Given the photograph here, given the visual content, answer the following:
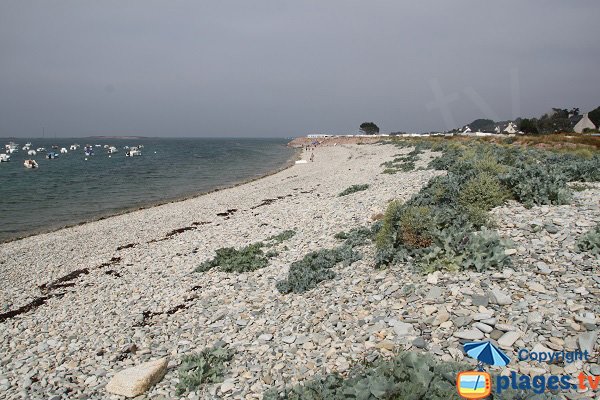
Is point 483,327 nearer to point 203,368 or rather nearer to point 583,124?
point 203,368

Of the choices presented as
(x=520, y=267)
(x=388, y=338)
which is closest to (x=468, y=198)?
(x=520, y=267)

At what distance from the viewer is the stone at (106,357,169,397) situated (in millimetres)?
6301

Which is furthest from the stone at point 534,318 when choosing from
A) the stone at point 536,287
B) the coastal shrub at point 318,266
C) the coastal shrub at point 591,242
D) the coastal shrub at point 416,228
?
the coastal shrub at point 318,266

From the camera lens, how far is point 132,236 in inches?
836

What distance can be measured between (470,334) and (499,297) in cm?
116

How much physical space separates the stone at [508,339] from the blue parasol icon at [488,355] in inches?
8.9

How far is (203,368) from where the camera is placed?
21.1 feet

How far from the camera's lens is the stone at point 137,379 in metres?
6.30

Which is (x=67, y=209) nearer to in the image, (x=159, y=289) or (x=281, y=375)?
(x=159, y=289)

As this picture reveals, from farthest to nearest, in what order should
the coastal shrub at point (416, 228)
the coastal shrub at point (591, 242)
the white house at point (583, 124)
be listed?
the white house at point (583, 124) < the coastal shrub at point (416, 228) < the coastal shrub at point (591, 242)

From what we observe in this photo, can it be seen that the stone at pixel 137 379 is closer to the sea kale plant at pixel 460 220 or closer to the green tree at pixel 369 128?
the sea kale plant at pixel 460 220

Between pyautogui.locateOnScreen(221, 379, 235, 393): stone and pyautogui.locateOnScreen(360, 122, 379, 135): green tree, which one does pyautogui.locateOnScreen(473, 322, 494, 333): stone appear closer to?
pyautogui.locateOnScreen(221, 379, 235, 393): stone

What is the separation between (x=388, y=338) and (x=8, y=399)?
24.0 feet

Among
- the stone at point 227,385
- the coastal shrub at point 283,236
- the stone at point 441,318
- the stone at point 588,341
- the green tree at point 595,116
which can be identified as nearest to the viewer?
the stone at point 588,341
